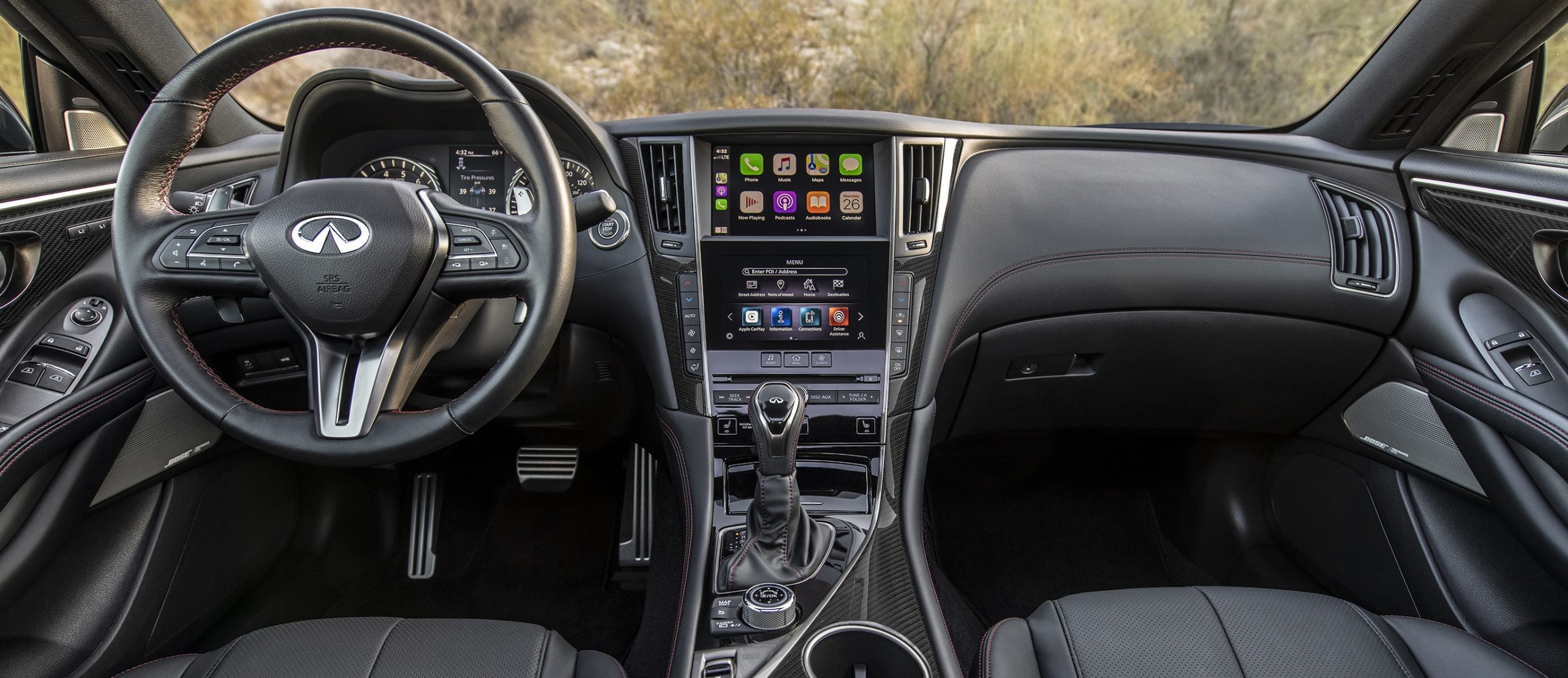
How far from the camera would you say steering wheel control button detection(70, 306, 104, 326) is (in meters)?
1.56

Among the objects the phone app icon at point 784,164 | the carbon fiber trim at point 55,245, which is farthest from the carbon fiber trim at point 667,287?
the carbon fiber trim at point 55,245

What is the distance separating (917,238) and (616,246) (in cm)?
63

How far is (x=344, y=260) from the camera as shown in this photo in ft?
4.11

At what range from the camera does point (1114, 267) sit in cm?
190

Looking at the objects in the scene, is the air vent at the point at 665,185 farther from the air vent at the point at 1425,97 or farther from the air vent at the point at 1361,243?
the air vent at the point at 1425,97

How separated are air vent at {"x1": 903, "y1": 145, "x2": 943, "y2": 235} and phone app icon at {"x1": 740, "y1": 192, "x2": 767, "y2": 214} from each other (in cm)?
30

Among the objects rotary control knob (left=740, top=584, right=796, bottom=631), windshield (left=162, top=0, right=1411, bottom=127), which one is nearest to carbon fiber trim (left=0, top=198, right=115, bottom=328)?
windshield (left=162, top=0, right=1411, bottom=127)

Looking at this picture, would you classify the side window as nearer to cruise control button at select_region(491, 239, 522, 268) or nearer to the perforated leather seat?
cruise control button at select_region(491, 239, 522, 268)

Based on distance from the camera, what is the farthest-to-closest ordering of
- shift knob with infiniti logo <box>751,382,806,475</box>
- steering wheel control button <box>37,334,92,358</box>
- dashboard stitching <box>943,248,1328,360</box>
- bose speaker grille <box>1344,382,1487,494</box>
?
dashboard stitching <box>943,248,1328,360</box> → bose speaker grille <box>1344,382,1487,494</box> → steering wheel control button <box>37,334,92,358</box> → shift knob with infiniti logo <box>751,382,806,475</box>

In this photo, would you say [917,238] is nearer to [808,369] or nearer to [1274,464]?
[808,369]

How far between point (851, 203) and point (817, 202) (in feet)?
0.24

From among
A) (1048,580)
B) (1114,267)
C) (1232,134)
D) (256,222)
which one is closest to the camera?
(256,222)

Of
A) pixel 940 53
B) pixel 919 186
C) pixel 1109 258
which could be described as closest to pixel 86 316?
pixel 919 186

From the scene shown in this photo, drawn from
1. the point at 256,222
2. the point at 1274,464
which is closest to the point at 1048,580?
the point at 1274,464
